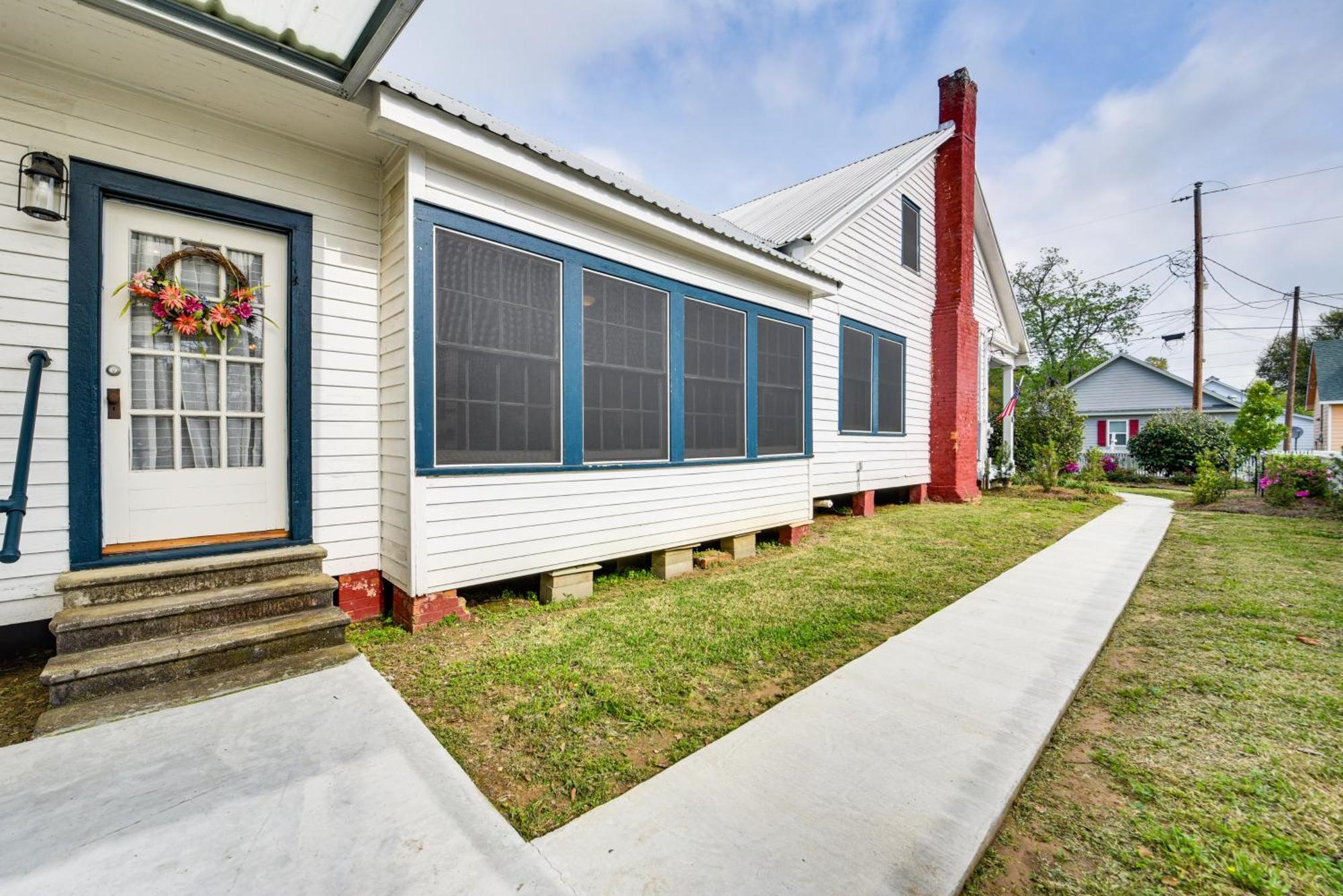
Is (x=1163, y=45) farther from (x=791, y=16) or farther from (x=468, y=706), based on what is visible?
(x=468, y=706)

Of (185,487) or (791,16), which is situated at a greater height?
(791,16)

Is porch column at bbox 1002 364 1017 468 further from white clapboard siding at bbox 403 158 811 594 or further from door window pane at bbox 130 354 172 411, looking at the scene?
door window pane at bbox 130 354 172 411

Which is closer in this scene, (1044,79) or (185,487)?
(185,487)

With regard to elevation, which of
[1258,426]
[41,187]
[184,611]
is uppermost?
[41,187]

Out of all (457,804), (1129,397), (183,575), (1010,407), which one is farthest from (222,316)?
(1129,397)

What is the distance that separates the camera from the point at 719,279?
18.4 feet

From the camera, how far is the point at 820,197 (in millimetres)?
9281

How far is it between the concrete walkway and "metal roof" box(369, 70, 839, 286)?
3.48m

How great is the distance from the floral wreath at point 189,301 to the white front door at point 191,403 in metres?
0.04

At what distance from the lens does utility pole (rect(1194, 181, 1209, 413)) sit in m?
17.2

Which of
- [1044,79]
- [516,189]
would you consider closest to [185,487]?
[516,189]

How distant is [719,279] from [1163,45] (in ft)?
47.8

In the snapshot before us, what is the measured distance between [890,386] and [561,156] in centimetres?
674

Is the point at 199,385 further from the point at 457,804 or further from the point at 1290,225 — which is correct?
the point at 1290,225
